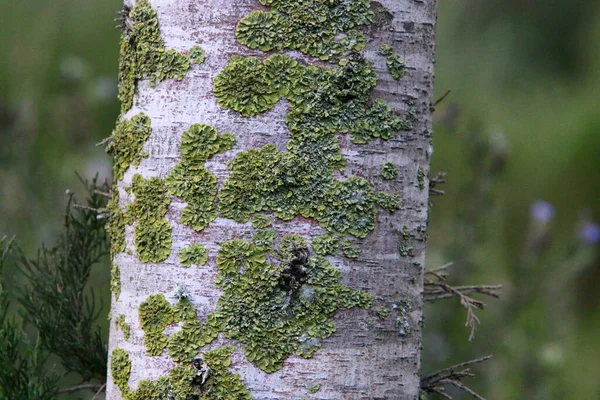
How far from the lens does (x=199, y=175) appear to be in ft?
4.23

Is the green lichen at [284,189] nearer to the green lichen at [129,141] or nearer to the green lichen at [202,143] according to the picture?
the green lichen at [202,143]

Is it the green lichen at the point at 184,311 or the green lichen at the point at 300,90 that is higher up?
the green lichen at the point at 300,90

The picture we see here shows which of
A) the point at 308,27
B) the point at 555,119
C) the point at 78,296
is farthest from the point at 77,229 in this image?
the point at 555,119

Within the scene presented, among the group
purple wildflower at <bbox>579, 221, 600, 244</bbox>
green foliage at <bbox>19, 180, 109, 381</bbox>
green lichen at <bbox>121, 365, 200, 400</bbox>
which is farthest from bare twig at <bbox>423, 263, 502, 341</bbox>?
purple wildflower at <bbox>579, 221, 600, 244</bbox>

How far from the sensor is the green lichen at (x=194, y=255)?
1.28m

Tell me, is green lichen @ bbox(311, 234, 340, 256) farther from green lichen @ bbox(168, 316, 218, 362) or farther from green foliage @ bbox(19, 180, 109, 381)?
green foliage @ bbox(19, 180, 109, 381)

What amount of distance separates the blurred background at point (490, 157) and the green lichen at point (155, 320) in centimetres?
90

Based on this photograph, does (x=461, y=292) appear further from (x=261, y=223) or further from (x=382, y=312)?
(x=261, y=223)

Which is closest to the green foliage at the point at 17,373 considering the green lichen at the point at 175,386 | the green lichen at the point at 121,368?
the green lichen at the point at 121,368

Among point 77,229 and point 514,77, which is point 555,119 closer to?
point 514,77

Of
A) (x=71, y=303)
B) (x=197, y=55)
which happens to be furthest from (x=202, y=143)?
(x=71, y=303)

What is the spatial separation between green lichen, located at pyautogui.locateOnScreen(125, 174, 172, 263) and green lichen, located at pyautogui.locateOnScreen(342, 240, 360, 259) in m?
0.31

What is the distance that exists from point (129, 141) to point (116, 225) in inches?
6.6

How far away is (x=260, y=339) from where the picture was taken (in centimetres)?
126
